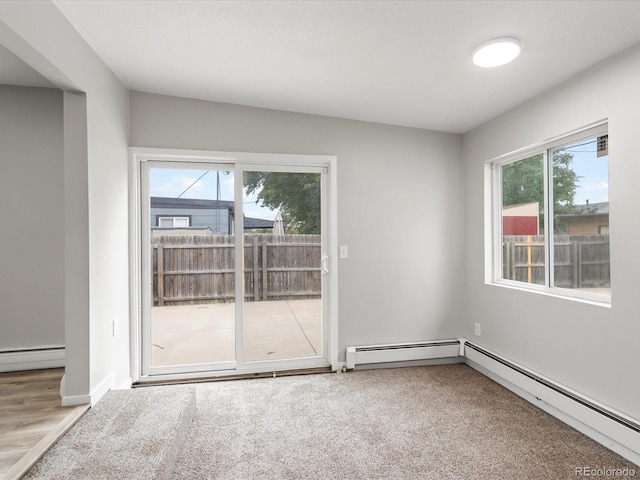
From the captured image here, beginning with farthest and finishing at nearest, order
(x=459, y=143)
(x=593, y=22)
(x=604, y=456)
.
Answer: (x=459, y=143) → (x=604, y=456) → (x=593, y=22)

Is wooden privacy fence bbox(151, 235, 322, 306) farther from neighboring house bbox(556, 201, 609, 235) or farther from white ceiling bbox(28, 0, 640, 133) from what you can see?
neighboring house bbox(556, 201, 609, 235)

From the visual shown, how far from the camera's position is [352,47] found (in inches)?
84.5

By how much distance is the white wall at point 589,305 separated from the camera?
6.59ft

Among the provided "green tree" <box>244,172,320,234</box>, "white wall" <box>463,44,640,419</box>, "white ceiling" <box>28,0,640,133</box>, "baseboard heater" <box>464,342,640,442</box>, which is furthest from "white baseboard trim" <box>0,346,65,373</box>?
"white wall" <box>463,44,640,419</box>

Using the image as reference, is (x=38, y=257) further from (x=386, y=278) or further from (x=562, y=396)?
(x=562, y=396)

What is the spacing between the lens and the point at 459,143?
3.64 metres

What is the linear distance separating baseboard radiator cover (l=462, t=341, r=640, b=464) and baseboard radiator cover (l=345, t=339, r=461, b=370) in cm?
34

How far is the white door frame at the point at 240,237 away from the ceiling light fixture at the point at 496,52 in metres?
1.53

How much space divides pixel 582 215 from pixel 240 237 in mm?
2686

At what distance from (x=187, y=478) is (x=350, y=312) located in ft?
6.24

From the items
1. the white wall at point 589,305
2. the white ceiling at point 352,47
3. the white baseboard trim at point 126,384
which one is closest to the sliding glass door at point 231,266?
the white baseboard trim at point 126,384

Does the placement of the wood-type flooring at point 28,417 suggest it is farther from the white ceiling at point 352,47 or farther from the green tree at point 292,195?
the white ceiling at point 352,47

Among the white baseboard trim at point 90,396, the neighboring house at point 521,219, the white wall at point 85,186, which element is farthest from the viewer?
the neighboring house at point 521,219

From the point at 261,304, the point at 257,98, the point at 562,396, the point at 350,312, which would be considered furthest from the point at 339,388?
the point at 257,98
